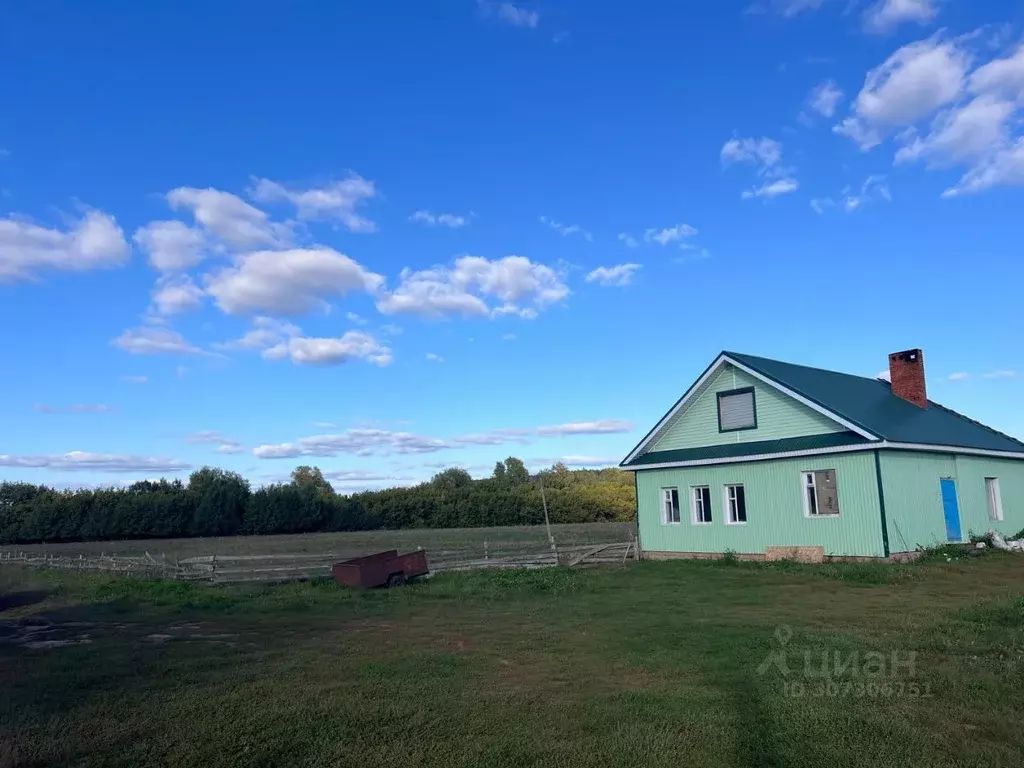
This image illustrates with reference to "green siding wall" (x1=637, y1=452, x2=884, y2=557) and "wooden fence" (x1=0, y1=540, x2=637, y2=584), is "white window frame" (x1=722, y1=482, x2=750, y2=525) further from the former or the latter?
"wooden fence" (x1=0, y1=540, x2=637, y2=584)

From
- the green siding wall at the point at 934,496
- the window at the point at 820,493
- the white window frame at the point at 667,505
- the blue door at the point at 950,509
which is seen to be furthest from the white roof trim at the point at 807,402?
→ the white window frame at the point at 667,505

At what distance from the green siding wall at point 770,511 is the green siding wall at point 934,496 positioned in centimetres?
69

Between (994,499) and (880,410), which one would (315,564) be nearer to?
(880,410)

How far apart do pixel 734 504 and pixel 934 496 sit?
615 cm

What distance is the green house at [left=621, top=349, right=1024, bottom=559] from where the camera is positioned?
2195cm

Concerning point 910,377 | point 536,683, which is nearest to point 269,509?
point 910,377

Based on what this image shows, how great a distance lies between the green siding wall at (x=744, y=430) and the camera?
23.8 m

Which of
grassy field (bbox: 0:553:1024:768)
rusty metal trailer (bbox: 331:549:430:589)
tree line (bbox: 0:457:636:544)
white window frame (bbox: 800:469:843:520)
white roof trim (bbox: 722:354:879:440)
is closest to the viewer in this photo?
grassy field (bbox: 0:553:1024:768)

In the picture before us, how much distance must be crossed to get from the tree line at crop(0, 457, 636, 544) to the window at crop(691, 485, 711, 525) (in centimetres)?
6104

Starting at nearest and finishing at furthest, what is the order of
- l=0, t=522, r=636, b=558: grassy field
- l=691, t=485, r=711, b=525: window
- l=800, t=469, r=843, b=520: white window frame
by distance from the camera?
l=800, t=469, r=843, b=520: white window frame
l=691, t=485, r=711, b=525: window
l=0, t=522, r=636, b=558: grassy field

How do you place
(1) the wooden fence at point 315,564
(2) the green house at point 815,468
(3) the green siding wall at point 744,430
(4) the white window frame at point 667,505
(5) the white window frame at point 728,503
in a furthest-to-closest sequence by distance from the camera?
(4) the white window frame at point 667,505 → (1) the wooden fence at point 315,564 → (5) the white window frame at point 728,503 → (3) the green siding wall at point 744,430 → (2) the green house at point 815,468

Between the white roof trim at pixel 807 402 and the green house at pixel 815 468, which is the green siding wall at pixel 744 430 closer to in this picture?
the green house at pixel 815 468

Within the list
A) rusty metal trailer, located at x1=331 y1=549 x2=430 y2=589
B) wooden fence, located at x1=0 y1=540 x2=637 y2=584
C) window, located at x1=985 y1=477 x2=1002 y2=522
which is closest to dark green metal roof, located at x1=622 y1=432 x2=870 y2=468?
wooden fence, located at x1=0 y1=540 x2=637 y2=584

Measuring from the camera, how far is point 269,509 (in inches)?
3501
